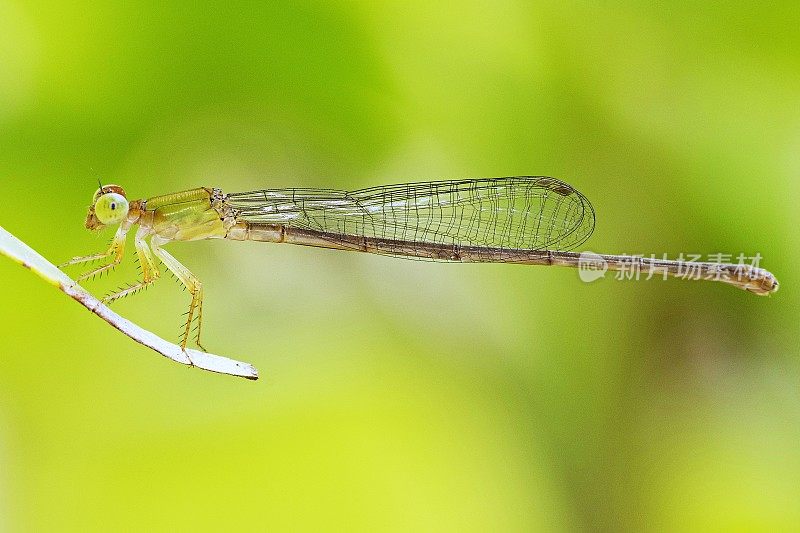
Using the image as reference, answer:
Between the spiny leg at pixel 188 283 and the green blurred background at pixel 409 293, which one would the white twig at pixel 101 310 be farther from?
the green blurred background at pixel 409 293

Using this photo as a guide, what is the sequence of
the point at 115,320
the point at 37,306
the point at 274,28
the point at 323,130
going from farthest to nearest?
the point at 323,130
the point at 274,28
the point at 37,306
the point at 115,320

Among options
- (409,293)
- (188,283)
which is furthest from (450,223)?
(188,283)

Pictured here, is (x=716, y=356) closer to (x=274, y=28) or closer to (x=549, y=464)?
(x=549, y=464)

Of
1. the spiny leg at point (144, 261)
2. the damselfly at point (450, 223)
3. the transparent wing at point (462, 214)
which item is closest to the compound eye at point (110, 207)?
the spiny leg at point (144, 261)

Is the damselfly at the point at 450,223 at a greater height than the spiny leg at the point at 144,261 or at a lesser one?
greater

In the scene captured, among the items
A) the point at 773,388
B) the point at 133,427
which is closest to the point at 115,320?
the point at 133,427

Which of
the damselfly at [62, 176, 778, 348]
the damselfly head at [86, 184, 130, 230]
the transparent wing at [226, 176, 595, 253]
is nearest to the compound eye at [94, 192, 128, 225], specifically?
the damselfly head at [86, 184, 130, 230]
